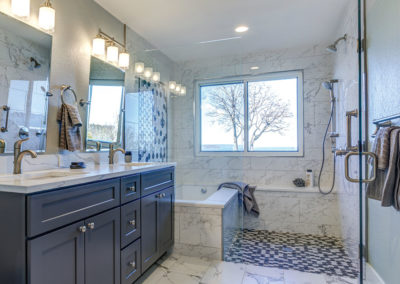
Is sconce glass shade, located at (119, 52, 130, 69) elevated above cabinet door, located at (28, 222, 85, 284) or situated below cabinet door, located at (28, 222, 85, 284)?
above

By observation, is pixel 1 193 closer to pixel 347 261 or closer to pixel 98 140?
pixel 98 140

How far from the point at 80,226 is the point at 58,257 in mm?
170

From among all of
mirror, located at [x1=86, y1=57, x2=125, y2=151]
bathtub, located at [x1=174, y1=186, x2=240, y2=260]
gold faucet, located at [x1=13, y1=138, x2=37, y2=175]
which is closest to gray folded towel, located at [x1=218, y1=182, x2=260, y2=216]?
bathtub, located at [x1=174, y1=186, x2=240, y2=260]

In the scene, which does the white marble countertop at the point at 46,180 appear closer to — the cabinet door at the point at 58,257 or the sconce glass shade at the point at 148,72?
the cabinet door at the point at 58,257

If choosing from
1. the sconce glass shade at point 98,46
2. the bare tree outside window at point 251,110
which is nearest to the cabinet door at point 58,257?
the sconce glass shade at point 98,46

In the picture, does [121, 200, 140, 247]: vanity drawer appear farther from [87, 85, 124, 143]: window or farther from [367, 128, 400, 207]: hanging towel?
[367, 128, 400, 207]: hanging towel

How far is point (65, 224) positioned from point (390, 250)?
1884 millimetres

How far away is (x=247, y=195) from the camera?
3.15 metres

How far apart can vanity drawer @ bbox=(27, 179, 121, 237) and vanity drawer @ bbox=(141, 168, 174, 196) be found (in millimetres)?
347

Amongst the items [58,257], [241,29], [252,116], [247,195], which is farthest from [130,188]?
→ [252,116]

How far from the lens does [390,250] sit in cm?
148

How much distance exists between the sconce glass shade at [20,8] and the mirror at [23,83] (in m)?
0.05

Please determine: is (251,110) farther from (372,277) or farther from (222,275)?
(372,277)

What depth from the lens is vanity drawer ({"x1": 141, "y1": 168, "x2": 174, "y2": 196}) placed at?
76.4 inches
